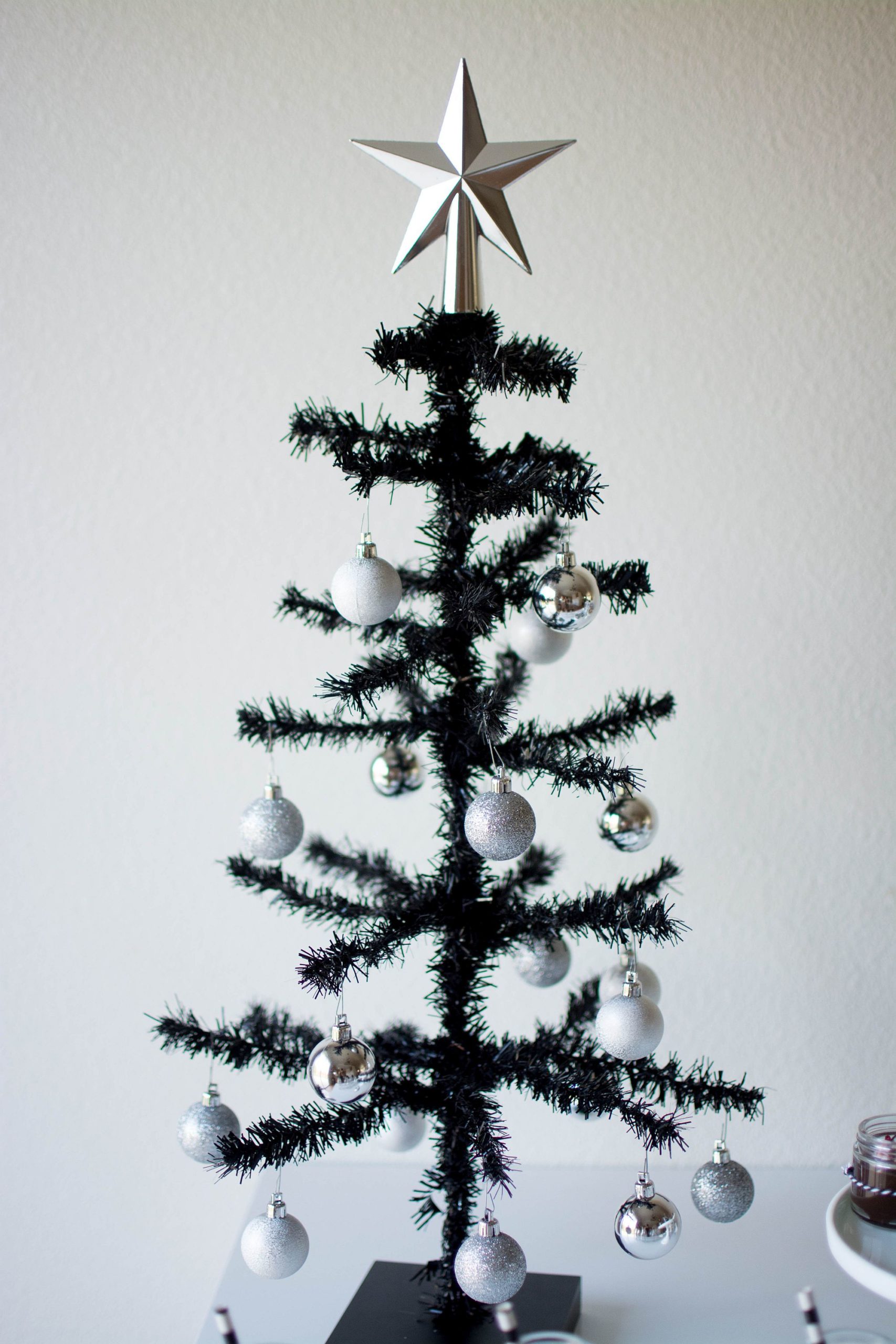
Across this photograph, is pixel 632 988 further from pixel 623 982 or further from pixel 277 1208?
pixel 277 1208

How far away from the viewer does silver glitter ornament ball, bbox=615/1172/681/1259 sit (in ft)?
2.29

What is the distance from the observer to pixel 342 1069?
0.64 meters

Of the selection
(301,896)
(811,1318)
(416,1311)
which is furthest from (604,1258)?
(811,1318)

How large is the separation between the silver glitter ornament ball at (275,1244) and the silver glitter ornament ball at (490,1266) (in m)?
0.10

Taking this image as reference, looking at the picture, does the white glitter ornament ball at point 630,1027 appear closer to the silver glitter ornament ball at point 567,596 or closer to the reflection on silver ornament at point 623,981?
the reflection on silver ornament at point 623,981

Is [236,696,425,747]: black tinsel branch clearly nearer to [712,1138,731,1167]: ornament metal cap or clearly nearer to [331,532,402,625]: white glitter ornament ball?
[331,532,402,625]: white glitter ornament ball

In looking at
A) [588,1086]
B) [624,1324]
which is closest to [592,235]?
[588,1086]

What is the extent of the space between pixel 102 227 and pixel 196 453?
218 mm

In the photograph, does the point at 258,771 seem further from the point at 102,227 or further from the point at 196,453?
the point at 102,227

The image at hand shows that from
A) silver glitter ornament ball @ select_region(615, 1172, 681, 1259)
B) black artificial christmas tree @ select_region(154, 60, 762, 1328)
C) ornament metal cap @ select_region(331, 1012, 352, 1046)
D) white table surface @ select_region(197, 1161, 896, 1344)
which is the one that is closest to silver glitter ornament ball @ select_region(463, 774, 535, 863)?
black artificial christmas tree @ select_region(154, 60, 762, 1328)

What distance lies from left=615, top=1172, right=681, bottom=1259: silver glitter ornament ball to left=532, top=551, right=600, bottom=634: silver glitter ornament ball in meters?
0.36

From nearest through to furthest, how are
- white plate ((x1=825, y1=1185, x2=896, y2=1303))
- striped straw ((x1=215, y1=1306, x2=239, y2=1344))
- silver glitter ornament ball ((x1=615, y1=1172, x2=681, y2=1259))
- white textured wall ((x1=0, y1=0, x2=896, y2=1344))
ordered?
striped straw ((x1=215, y1=1306, x2=239, y2=1344)) → white plate ((x1=825, y1=1185, x2=896, y2=1303)) → silver glitter ornament ball ((x1=615, y1=1172, x2=681, y2=1259)) → white textured wall ((x1=0, y1=0, x2=896, y2=1344))

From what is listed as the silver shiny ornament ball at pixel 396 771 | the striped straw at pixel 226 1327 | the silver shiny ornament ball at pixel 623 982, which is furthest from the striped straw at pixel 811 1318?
the silver shiny ornament ball at pixel 396 771

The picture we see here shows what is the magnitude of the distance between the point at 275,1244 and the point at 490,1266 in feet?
0.44
